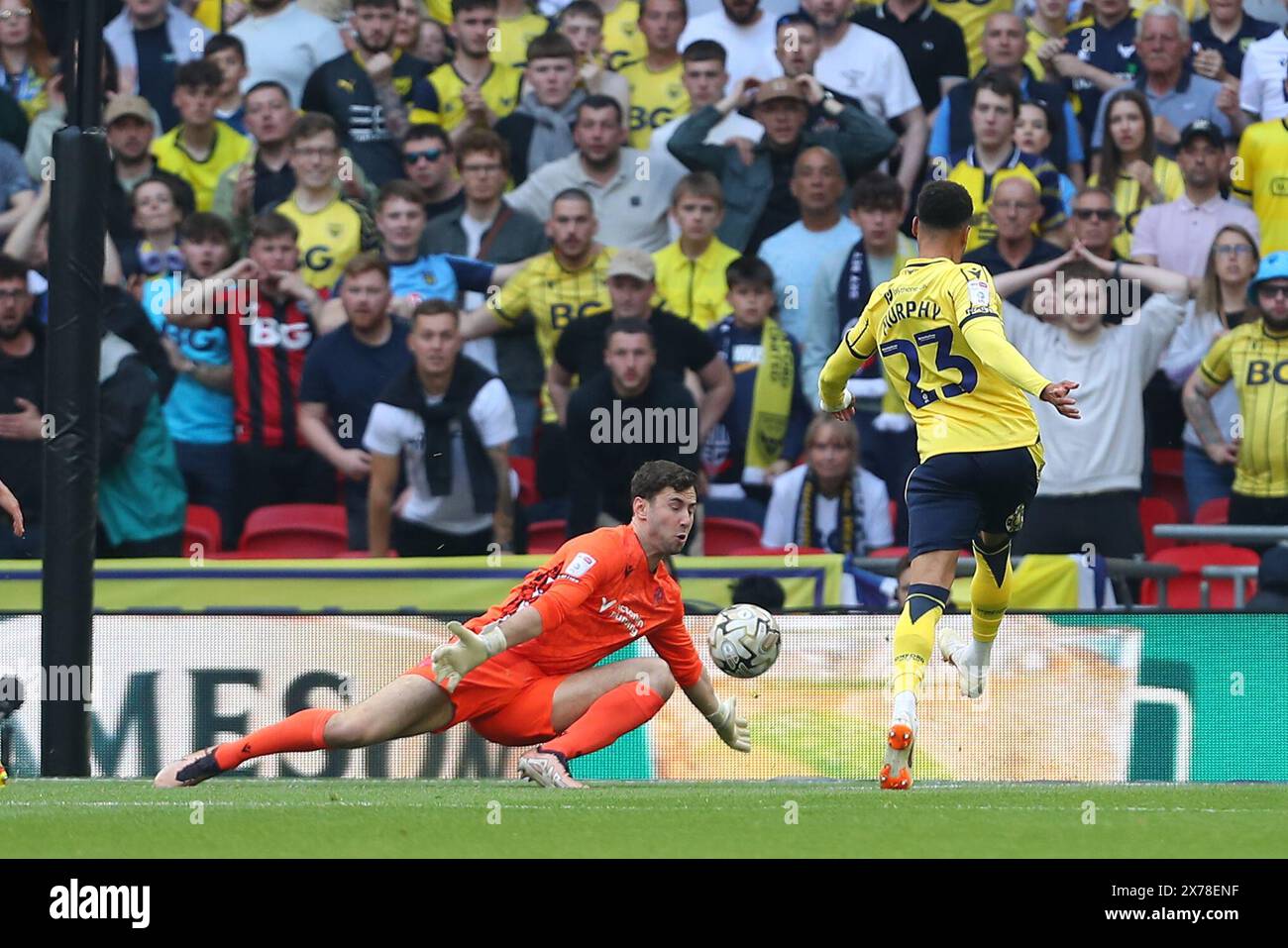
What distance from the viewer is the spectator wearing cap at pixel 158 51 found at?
15320 millimetres

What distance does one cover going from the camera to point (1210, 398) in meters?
13.6

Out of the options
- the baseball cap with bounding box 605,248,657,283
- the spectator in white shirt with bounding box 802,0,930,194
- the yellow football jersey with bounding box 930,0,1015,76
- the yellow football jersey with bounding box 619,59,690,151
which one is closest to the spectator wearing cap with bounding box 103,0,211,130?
the yellow football jersey with bounding box 619,59,690,151

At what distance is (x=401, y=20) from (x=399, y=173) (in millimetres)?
1184

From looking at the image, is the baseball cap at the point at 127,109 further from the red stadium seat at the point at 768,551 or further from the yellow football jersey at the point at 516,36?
the red stadium seat at the point at 768,551

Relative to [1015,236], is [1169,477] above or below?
below

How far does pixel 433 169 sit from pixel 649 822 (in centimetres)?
826

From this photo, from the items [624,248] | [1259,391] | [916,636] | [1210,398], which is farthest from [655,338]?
[916,636]

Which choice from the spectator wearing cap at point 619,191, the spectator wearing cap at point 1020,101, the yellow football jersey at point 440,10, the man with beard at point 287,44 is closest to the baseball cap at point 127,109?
the man with beard at point 287,44

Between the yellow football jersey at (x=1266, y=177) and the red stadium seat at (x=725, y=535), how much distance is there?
401 centimetres

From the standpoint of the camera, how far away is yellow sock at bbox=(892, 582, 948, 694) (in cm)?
812

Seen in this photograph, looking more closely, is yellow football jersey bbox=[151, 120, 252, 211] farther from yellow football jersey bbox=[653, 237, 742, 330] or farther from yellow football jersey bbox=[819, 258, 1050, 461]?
yellow football jersey bbox=[819, 258, 1050, 461]

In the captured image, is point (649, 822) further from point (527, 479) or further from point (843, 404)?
point (527, 479)

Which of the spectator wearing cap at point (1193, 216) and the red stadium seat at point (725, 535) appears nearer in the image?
the red stadium seat at point (725, 535)

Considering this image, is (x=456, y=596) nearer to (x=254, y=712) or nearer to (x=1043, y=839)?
(x=254, y=712)
